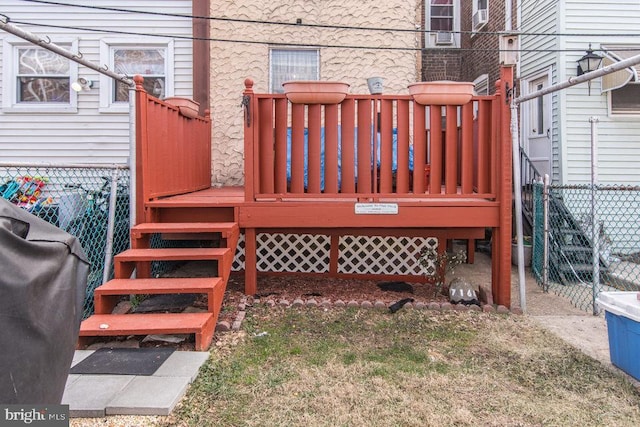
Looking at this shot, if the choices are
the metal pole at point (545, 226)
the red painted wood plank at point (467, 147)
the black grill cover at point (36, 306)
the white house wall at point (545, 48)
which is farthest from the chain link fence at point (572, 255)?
the black grill cover at point (36, 306)

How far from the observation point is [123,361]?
9.87ft

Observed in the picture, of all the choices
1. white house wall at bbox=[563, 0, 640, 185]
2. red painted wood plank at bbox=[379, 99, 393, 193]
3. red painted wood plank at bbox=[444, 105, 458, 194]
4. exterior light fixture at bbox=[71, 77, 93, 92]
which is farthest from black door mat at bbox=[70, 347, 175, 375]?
white house wall at bbox=[563, 0, 640, 185]

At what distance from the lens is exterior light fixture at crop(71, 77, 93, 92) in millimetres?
Result: 7109

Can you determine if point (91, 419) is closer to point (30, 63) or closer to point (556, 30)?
point (30, 63)

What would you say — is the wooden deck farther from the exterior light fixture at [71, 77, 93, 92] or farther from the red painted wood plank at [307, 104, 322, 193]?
the exterior light fixture at [71, 77, 93, 92]

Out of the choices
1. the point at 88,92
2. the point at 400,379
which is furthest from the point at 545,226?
the point at 88,92

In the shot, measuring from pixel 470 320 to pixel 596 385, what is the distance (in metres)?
1.34

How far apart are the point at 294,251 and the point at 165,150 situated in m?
2.11

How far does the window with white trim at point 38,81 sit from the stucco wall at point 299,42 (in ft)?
8.11

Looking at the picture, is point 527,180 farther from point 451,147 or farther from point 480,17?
point 451,147

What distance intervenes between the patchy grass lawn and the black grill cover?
0.90 m

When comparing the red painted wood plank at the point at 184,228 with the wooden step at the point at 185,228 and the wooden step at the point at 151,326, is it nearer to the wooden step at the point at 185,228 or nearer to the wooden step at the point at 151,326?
the wooden step at the point at 185,228

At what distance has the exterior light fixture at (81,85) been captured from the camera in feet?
23.3

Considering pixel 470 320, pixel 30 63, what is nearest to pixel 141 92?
pixel 470 320
